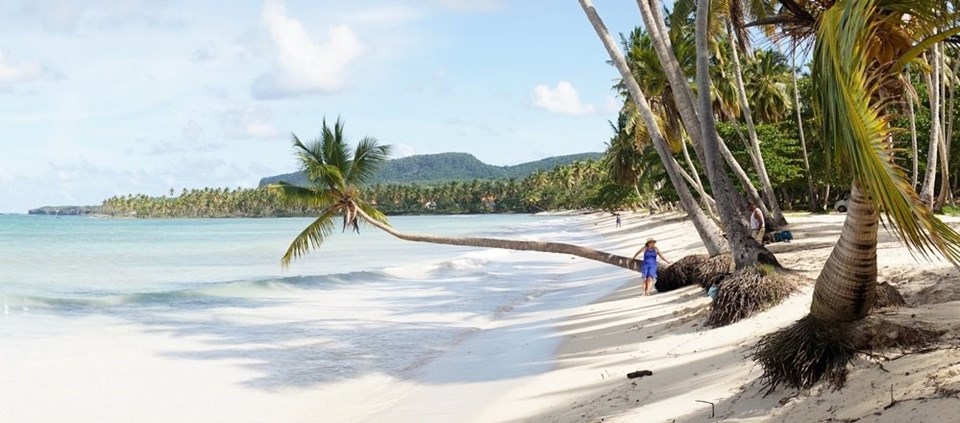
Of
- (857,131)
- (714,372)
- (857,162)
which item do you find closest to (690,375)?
(714,372)

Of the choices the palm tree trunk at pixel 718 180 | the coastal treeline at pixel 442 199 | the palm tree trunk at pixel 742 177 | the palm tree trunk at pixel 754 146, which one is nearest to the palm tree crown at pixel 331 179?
the palm tree trunk at pixel 718 180

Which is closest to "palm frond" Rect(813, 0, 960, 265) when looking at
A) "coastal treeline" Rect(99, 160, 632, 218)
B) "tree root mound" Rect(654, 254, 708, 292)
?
"tree root mound" Rect(654, 254, 708, 292)

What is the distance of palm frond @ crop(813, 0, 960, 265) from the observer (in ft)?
10.2

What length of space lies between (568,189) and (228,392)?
125769 mm

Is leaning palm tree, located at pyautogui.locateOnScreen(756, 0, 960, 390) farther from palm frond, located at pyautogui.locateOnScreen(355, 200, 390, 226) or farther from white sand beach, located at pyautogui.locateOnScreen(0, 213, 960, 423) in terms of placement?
palm frond, located at pyautogui.locateOnScreen(355, 200, 390, 226)

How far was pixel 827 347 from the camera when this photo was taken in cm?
498

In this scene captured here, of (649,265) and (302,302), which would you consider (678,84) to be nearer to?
(649,265)

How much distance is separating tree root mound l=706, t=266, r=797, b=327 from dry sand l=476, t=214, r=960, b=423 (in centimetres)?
18

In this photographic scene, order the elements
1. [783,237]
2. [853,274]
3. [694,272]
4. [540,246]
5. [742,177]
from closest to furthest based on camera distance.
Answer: [853,274] → [540,246] → [694,272] → [783,237] → [742,177]

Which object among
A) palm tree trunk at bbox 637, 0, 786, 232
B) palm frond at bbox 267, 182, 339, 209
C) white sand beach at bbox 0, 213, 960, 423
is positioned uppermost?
palm tree trunk at bbox 637, 0, 786, 232

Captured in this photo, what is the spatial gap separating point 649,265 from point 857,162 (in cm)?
1046

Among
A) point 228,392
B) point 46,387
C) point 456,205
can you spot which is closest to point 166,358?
point 46,387

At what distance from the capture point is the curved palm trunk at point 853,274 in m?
5.14

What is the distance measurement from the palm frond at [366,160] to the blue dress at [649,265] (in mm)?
5551
